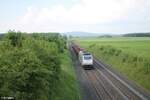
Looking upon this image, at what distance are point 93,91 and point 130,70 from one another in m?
12.8

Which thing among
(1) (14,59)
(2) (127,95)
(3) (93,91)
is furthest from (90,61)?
(1) (14,59)

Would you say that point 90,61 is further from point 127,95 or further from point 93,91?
point 127,95

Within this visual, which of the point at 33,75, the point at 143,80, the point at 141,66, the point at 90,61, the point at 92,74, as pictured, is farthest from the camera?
the point at 90,61

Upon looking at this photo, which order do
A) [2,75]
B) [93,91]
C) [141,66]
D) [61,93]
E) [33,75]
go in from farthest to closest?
[141,66]
[93,91]
[61,93]
[33,75]
[2,75]

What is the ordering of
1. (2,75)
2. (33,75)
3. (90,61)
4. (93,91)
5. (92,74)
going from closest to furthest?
(2,75) < (33,75) < (93,91) < (92,74) < (90,61)

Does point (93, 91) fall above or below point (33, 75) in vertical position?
below

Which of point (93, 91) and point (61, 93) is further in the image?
point (93, 91)

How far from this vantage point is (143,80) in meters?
33.1

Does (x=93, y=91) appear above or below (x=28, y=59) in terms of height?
below

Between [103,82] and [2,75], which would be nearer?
[2,75]

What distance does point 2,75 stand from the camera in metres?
14.4

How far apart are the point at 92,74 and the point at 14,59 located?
2500cm

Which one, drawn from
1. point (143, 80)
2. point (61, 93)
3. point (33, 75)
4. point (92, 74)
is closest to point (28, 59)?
point (33, 75)

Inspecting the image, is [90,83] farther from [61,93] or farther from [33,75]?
[33,75]
